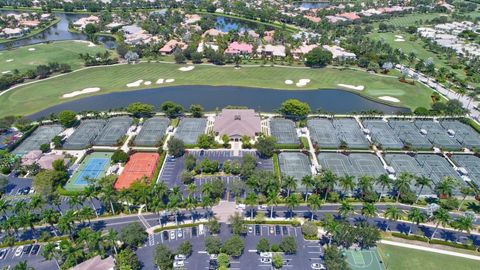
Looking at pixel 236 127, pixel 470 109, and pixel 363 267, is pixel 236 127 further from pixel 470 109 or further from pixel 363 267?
pixel 470 109

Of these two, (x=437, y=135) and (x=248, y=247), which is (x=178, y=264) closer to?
(x=248, y=247)

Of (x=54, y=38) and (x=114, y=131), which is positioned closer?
(x=114, y=131)

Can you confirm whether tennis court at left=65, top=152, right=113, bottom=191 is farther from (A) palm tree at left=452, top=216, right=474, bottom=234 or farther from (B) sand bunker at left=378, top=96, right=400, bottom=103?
(B) sand bunker at left=378, top=96, right=400, bottom=103

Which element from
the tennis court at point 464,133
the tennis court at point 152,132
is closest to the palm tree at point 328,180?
the tennis court at point 152,132

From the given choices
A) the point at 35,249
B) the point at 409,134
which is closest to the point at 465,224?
the point at 409,134

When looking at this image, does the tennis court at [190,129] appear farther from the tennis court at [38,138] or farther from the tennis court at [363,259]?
the tennis court at [363,259]

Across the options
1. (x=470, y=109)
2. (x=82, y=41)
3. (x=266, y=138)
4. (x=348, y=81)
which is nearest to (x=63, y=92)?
(x=82, y=41)

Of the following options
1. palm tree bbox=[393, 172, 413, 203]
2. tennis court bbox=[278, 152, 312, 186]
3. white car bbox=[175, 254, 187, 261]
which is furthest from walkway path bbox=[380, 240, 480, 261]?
white car bbox=[175, 254, 187, 261]
